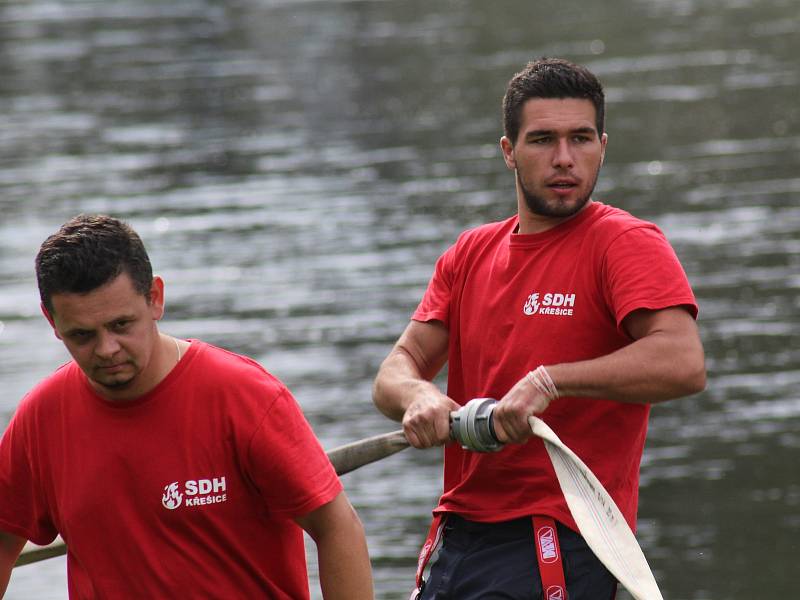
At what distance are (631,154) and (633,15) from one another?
11524 millimetres

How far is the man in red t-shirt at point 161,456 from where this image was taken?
4.15 metres

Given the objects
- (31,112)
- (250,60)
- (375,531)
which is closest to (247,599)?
(375,531)

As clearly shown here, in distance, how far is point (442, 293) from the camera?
204 inches

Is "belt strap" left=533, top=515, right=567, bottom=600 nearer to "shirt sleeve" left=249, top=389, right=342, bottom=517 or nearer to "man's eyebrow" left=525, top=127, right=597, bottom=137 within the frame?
"shirt sleeve" left=249, top=389, right=342, bottom=517

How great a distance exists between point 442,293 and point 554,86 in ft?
2.69

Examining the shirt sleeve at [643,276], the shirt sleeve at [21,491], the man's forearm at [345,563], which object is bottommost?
the man's forearm at [345,563]

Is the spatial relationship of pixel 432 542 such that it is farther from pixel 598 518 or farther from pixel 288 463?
pixel 288 463

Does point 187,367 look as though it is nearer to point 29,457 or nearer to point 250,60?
point 29,457

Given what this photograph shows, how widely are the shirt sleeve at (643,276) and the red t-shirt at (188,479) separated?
3.32ft

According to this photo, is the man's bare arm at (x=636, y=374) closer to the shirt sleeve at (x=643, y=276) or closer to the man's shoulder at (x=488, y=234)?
the shirt sleeve at (x=643, y=276)

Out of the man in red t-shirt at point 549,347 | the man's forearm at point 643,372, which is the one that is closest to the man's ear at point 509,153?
the man in red t-shirt at point 549,347

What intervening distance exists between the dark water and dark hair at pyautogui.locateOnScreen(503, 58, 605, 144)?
13.2 feet

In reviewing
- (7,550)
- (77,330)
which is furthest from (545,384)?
(7,550)

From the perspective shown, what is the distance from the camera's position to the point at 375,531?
9227 mm
